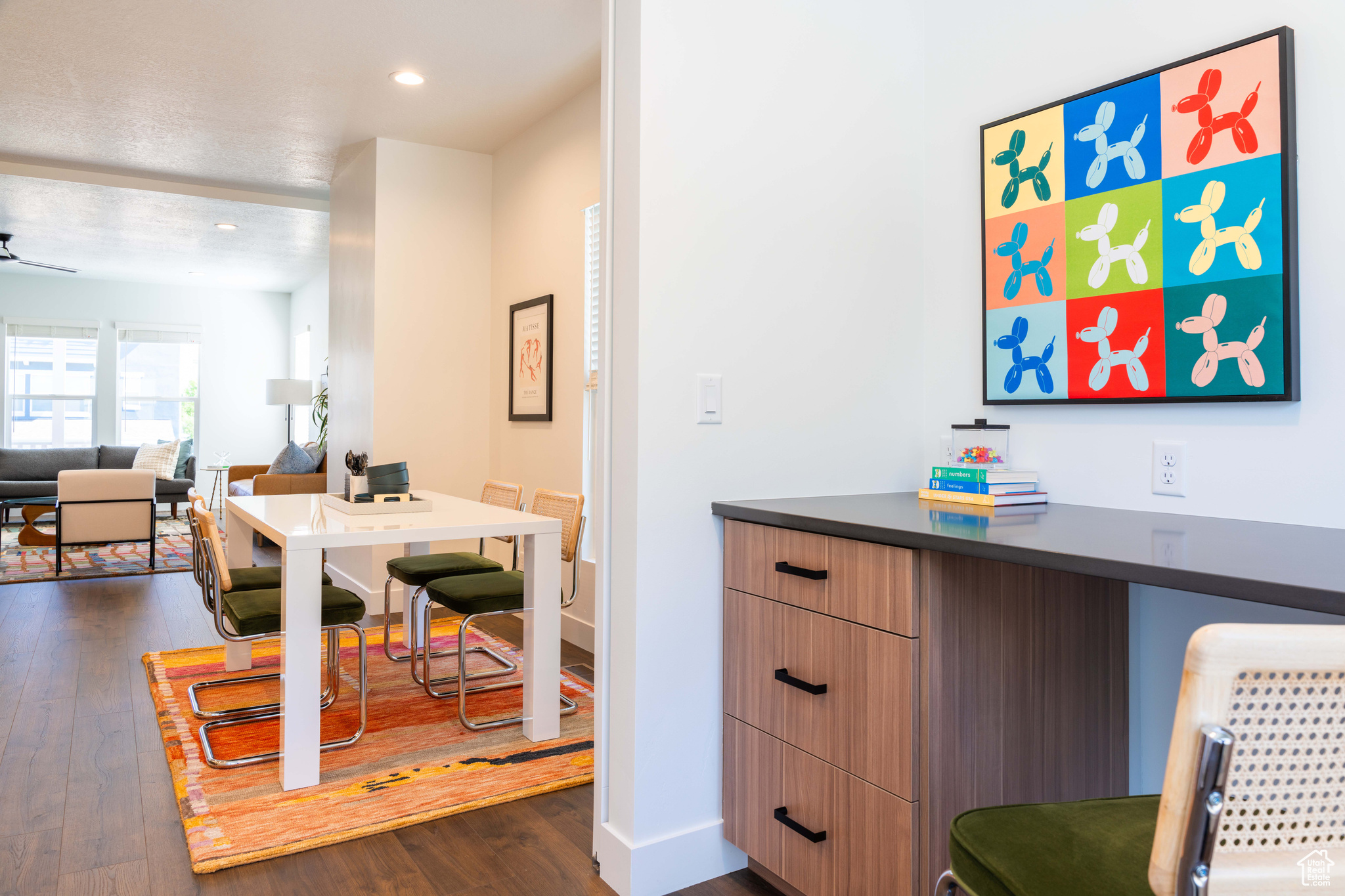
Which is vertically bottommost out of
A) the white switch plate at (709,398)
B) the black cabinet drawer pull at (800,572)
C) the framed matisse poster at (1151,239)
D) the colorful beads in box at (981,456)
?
the black cabinet drawer pull at (800,572)

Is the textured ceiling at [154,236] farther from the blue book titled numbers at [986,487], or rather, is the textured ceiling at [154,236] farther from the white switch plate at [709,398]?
the blue book titled numbers at [986,487]

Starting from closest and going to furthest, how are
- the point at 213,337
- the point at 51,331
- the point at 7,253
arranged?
1. the point at 7,253
2. the point at 51,331
3. the point at 213,337

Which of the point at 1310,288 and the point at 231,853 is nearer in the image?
the point at 1310,288

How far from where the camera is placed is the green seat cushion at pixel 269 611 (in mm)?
2615

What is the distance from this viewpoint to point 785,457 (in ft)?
6.64

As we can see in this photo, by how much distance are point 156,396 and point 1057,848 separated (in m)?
10.7

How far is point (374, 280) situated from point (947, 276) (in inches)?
130

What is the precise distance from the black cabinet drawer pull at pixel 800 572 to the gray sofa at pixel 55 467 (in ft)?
25.2

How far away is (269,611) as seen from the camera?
2658mm

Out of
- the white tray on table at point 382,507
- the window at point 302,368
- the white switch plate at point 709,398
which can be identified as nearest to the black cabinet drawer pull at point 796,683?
the white switch plate at point 709,398

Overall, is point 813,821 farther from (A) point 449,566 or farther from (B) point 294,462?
(B) point 294,462

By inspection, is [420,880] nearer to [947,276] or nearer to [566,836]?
[566,836]

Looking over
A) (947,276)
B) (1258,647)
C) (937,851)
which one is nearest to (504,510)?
(947,276)

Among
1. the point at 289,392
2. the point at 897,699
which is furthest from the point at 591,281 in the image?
the point at 289,392
